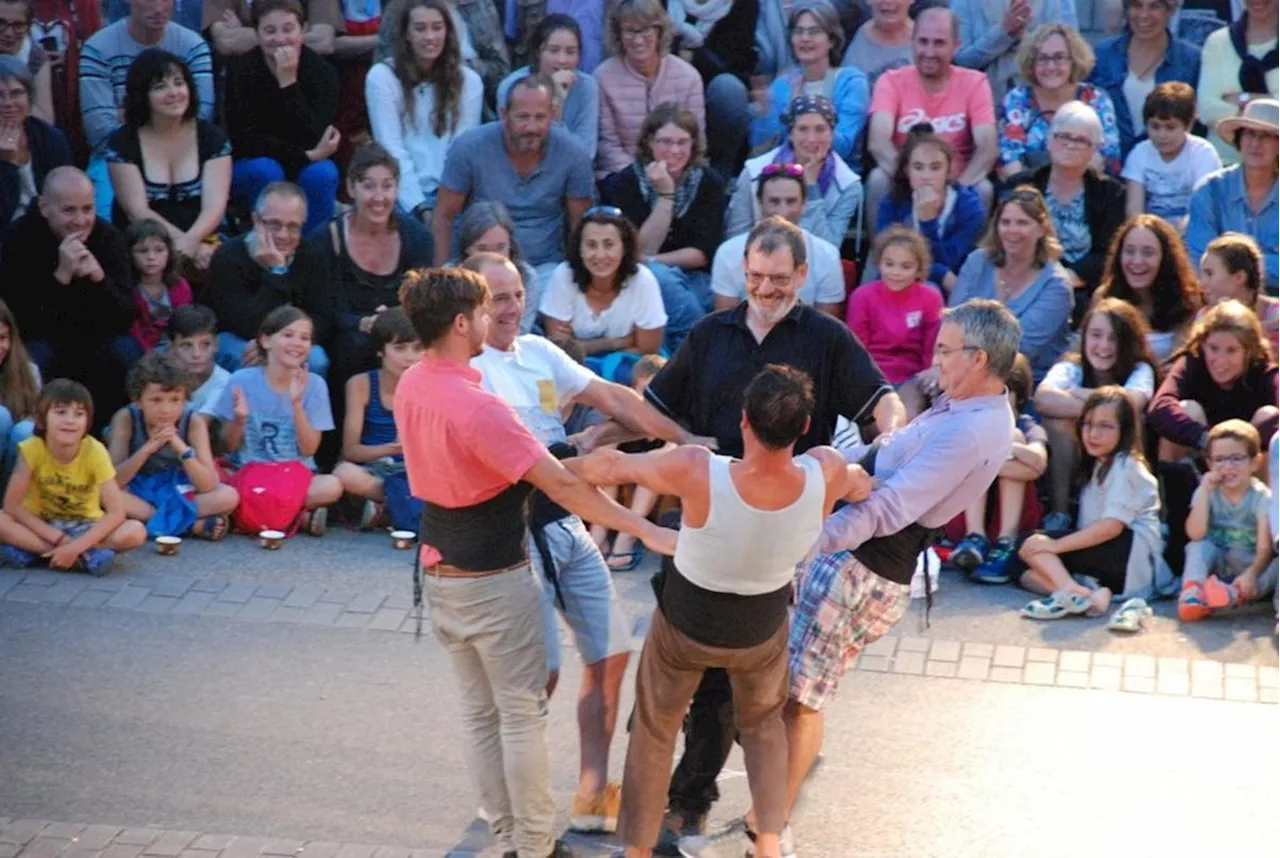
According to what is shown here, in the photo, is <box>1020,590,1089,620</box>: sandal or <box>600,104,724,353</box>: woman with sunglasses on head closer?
<box>1020,590,1089,620</box>: sandal

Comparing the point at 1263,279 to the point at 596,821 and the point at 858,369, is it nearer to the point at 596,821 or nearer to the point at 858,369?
the point at 858,369

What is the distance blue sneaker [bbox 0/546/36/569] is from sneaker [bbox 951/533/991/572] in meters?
3.98

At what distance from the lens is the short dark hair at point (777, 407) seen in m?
5.43

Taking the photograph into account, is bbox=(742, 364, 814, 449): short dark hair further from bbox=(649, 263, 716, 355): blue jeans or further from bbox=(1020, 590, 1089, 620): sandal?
bbox=(649, 263, 716, 355): blue jeans

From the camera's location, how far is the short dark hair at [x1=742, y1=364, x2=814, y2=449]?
5430 mm

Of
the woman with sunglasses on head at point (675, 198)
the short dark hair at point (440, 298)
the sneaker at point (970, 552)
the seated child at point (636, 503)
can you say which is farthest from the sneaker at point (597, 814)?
the woman with sunglasses on head at point (675, 198)

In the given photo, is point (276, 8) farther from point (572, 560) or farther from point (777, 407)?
point (777, 407)

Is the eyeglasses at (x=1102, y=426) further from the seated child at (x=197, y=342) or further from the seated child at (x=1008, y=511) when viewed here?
the seated child at (x=197, y=342)

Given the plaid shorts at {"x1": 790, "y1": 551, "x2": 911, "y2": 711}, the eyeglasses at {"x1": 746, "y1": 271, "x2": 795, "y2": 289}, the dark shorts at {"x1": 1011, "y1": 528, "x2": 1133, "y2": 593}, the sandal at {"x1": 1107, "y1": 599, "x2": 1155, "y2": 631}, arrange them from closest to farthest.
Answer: the plaid shorts at {"x1": 790, "y1": 551, "x2": 911, "y2": 711} < the eyeglasses at {"x1": 746, "y1": 271, "x2": 795, "y2": 289} < the sandal at {"x1": 1107, "y1": 599, "x2": 1155, "y2": 631} < the dark shorts at {"x1": 1011, "y1": 528, "x2": 1133, "y2": 593}

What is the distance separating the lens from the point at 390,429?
945 cm

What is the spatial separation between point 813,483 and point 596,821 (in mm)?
1425

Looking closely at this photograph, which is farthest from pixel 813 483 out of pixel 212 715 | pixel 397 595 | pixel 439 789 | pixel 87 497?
pixel 87 497

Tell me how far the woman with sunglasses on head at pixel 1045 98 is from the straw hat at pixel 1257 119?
0.74 m

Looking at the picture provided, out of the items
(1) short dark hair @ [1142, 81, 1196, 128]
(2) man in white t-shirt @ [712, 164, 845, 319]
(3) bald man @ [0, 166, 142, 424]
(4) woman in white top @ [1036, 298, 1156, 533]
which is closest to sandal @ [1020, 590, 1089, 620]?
(4) woman in white top @ [1036, 298, 1156, 533]
